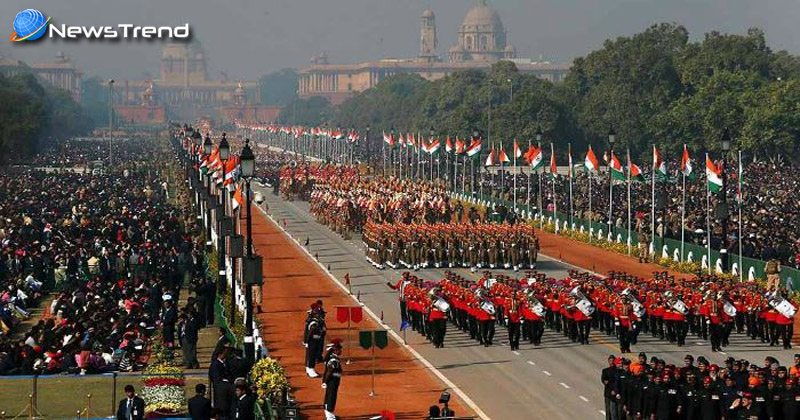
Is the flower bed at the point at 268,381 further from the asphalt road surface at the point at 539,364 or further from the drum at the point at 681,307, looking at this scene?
the drum at the point at 681,307

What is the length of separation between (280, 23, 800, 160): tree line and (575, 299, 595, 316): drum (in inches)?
3277

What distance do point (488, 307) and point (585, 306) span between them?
2.37m

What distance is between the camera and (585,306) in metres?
44.8

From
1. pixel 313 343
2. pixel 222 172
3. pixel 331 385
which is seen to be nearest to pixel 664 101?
pixel 222 172

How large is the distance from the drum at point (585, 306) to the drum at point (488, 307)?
2042mm

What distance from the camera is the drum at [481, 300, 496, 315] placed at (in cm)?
4422

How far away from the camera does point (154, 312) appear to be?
155 ft

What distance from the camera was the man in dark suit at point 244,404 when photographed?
29750mm

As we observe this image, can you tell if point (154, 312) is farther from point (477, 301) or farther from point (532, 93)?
point (532, 93)

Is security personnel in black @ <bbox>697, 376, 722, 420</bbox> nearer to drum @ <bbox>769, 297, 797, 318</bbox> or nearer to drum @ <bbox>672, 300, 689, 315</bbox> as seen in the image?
drum @ <bbox>769, 297, 797, 318</bbox>

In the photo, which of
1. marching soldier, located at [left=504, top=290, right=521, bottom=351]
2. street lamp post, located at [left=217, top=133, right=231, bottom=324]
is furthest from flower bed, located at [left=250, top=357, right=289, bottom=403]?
street lamp post, located at [left=217, top=133, right=231, bottom=324]

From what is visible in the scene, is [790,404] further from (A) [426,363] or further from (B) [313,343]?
(A) [426,363]

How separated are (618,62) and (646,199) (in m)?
71.9

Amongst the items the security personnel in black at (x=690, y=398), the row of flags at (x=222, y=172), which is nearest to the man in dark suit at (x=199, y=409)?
the security personnel in black at (x=690, y=398)
